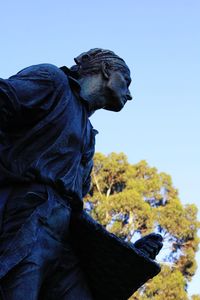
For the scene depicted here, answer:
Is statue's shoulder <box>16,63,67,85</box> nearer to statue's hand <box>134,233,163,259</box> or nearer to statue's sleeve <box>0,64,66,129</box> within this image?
statue's sleeve <box>0,64,66,129</box>

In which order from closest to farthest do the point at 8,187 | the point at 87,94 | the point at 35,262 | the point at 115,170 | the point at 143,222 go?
the point at 35,262, the point at 8,187, the point at 87,94, the point at 143,222, the point at 115,170

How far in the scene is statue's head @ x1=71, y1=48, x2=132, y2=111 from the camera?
3807 millimetres

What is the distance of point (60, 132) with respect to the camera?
340 cm

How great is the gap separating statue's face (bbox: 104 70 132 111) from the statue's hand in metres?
0.87

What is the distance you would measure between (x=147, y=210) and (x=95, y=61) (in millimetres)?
19964

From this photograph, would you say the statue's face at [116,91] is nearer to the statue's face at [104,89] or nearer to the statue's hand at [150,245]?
the statue's face at [104,89]

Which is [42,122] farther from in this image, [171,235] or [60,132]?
[171,235]

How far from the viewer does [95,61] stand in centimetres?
387

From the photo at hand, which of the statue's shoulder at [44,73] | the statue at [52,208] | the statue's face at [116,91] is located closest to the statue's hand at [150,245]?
the statue at [52,208]

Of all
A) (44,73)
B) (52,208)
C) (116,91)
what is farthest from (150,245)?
(44,73)

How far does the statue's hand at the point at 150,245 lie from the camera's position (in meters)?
3.42

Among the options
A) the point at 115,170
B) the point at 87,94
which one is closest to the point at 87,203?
the point at 115,170

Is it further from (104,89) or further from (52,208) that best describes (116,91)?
(52,208)

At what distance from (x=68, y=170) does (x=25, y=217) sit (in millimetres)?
396
